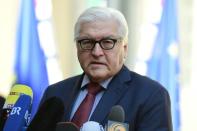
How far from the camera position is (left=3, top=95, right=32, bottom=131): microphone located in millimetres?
1031

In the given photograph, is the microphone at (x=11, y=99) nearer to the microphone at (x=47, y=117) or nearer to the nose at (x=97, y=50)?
the microphone at (x=47, y=117)

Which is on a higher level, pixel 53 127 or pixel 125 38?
pixel 125 38

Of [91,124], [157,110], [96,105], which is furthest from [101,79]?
[91,124]

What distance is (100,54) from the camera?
4.70 ft

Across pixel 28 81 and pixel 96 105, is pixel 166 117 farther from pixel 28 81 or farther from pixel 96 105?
pixel 28 81

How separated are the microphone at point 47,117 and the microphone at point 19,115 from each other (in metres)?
0.03

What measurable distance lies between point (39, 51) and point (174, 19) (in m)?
0.96

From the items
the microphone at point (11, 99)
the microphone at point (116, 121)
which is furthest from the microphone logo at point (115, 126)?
the microphone at point (11, 99)

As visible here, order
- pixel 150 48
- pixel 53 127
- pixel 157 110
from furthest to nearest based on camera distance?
pixel 150 48 → pixel 157 110 → pixel 53 127

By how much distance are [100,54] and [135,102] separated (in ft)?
0.64

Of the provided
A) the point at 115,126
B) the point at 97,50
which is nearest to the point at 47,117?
the point at 115,126

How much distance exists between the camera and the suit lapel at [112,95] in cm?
144

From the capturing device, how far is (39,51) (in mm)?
3041

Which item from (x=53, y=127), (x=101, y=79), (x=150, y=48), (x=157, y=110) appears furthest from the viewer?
(x=150, y=48)
